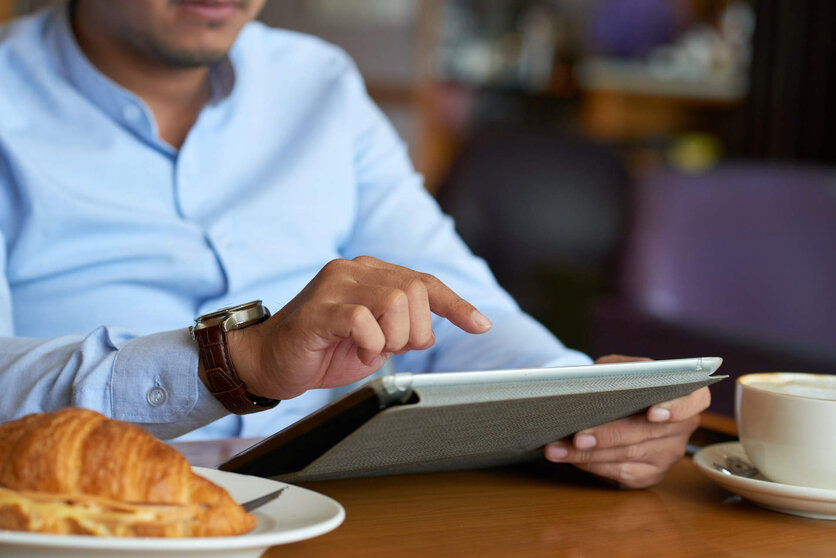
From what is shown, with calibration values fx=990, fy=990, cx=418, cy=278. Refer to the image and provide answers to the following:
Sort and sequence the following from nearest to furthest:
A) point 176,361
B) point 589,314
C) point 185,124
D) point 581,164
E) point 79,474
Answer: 1. point 79,474
2. point 176,361
3. point 185,124
4. point 589,314
5. point 581,164

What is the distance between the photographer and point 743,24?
16.3 feet

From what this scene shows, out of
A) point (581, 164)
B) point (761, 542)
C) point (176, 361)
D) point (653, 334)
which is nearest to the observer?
point (761, 542)

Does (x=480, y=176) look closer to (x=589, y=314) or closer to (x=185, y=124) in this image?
(x=589, y=314)

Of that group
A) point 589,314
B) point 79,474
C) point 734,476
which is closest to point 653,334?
point 589,314

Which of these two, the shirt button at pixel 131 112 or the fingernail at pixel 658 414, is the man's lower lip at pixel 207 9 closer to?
the shirt button at pixel 131 112

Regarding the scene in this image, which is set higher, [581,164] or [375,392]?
[375,392]

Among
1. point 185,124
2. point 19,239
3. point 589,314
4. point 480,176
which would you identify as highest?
point 185,124

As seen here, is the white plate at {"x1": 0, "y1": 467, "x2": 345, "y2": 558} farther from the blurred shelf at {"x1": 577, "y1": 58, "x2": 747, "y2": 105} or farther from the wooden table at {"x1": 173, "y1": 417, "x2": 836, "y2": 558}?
the blurred shelf at {"x1": 577, "y1": 58, "x2": 747, "y2": 105}

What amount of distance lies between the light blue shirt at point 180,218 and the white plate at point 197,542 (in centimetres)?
50

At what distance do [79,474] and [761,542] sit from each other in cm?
42

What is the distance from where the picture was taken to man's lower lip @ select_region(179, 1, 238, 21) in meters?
1.07

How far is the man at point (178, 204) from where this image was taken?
0.82m

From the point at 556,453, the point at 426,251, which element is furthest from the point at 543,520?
the point at 426,251

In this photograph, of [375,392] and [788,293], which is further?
[788,293]
